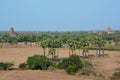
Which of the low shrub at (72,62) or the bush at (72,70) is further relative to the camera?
the low shrub at (72,62)

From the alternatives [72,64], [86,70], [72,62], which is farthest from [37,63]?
[86,70]

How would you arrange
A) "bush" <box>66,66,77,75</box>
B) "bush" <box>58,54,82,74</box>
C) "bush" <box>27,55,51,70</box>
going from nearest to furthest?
"bush" <box>66,66,77,75</box> → "bush" <box>58,54,82,74</box> → "bush" <box>27,55,51,70</box>

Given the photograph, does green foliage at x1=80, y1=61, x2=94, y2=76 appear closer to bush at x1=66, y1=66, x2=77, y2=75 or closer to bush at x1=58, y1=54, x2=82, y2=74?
bush at x1=58, y1=54, x2=82, y2=74

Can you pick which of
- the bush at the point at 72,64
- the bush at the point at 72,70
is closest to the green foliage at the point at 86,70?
the bush at the point at 72,64

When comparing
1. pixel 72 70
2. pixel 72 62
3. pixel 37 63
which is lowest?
pixel 72 70

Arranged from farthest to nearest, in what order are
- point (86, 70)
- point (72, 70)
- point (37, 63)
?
point (37, 63), point (86, 70), point (72, 70)

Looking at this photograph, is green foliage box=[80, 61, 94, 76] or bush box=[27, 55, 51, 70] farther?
bush box=[27, 55, 51, 70]

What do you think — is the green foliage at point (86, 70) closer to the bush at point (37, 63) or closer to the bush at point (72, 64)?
the bush at point (72, 64)

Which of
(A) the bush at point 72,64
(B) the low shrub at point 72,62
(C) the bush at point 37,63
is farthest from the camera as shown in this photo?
(C) the bush at point 37,63

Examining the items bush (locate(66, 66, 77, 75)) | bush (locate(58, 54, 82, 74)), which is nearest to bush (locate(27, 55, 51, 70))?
bush (locate(58, 54, 82, 74))

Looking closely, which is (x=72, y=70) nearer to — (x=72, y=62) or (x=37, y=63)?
(x=72, y=62)

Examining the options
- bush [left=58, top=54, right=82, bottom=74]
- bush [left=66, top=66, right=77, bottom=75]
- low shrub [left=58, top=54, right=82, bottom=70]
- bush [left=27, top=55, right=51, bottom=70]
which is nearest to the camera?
bush [left=66, top=66, right=77, bottom=75]

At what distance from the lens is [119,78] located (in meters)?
40.8

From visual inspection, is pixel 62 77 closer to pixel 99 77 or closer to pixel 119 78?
pixel 99 77
